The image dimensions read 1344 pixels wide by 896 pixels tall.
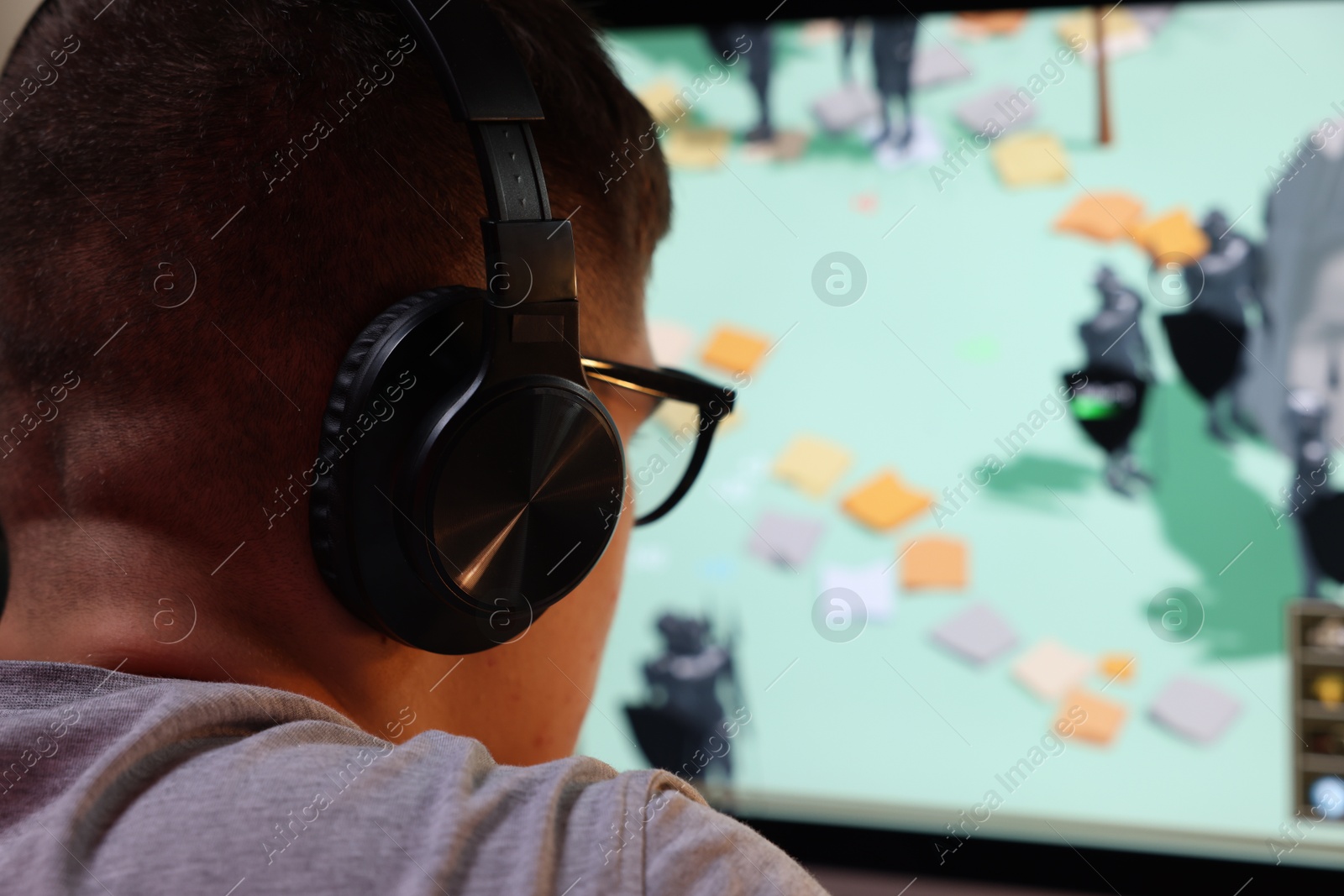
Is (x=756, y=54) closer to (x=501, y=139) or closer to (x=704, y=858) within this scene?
(x=501, y=139)

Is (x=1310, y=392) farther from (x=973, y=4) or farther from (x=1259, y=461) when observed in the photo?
(x=973, y=4)

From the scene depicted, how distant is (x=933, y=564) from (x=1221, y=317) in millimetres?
268

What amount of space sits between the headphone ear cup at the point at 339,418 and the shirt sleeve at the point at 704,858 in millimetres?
157

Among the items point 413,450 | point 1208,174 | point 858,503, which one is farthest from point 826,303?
point 413,450

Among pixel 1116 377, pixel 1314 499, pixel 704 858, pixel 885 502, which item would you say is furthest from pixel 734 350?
pixel 704 858

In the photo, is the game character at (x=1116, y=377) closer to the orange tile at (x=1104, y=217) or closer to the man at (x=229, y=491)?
the orange tile at (x=1104, y=217)

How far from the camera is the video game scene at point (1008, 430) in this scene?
0.72m

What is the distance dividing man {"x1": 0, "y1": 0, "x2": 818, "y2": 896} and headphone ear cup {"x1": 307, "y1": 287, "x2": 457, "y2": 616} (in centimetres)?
1

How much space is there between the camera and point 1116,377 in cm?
75

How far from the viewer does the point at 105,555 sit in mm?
405

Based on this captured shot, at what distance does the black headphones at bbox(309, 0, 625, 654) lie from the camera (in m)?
0.38

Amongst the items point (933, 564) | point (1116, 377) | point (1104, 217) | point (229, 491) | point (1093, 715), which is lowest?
point (1093, 715)

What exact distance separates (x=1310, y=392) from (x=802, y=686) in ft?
1.37

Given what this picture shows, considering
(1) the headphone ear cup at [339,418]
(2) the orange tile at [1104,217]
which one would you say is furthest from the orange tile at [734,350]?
(1) the headphone ear cup at [339,418]
